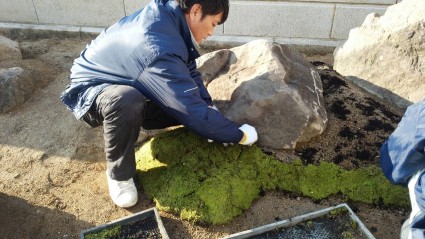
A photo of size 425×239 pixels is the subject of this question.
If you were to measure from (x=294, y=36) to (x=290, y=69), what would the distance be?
2.49 m

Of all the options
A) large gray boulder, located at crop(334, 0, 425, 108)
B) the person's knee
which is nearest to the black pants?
the person's knee

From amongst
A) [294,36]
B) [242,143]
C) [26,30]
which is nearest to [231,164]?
[242,143]

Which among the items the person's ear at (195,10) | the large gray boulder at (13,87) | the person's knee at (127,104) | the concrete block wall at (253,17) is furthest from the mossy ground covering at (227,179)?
the concrete block wall at (253,17)

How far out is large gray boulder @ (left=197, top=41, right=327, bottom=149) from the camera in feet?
11.1

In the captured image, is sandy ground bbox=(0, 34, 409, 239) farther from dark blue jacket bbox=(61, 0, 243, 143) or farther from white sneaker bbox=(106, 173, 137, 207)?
dark blue jacket bbox=(61, 0, 243, 143)

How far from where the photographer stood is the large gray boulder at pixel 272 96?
3.39 meters

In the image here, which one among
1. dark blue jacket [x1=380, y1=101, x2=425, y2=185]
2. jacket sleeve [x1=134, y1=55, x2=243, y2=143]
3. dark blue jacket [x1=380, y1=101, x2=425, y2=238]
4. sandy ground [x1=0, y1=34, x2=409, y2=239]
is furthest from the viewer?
sandy ground [x1=0, y1=34, x2=409, y2=239]

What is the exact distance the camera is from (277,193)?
3186mm

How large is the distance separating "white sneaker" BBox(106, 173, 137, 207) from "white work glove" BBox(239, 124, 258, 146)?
98 cm

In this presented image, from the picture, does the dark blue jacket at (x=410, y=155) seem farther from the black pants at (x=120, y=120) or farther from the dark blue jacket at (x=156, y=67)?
the black pants at (x=120, y=120)

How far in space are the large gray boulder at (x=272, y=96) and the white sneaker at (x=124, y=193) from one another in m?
1.07

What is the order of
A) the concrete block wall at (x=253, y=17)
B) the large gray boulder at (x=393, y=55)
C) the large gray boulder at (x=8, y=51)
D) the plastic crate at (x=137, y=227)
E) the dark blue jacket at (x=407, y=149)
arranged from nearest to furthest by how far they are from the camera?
the dark blue jacket at (x=407, y=149)
the plastic crate at (x=137, y=227)
the large gray boulder at (x=393, y=55)
the large gray boulder at (x=8, y=51)
the concrete block wall at (x=253, y=17)

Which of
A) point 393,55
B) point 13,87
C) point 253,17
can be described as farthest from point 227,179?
point 253,17

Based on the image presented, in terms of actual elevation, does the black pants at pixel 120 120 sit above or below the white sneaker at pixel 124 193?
above
